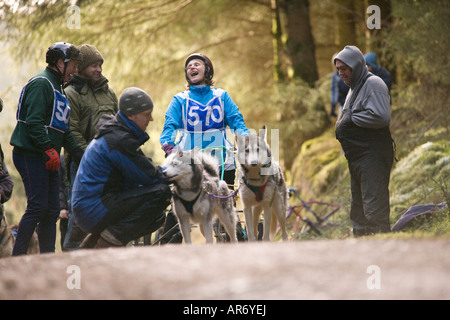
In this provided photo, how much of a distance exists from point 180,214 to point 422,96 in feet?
22.8

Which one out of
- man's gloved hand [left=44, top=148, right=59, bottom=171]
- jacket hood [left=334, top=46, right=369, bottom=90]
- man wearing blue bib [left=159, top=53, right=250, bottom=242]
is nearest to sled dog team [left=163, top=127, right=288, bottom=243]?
man wearing blue bib [left=159, top=53, right=250, bottom=242]

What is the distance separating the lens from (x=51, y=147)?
6828 millimetres

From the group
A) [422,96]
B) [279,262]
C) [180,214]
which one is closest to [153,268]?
[279,262]

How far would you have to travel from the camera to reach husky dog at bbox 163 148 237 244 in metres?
7.00

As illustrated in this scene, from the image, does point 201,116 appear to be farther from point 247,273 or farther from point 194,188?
point 247,273

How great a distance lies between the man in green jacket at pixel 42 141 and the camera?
6.77m

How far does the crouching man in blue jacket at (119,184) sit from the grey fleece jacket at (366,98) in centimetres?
256

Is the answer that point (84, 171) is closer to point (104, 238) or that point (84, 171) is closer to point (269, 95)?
point (104, 238)

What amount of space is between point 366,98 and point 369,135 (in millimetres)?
450

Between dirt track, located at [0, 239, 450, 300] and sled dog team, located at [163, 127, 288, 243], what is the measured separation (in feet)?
6.08

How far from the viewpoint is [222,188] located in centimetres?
755
